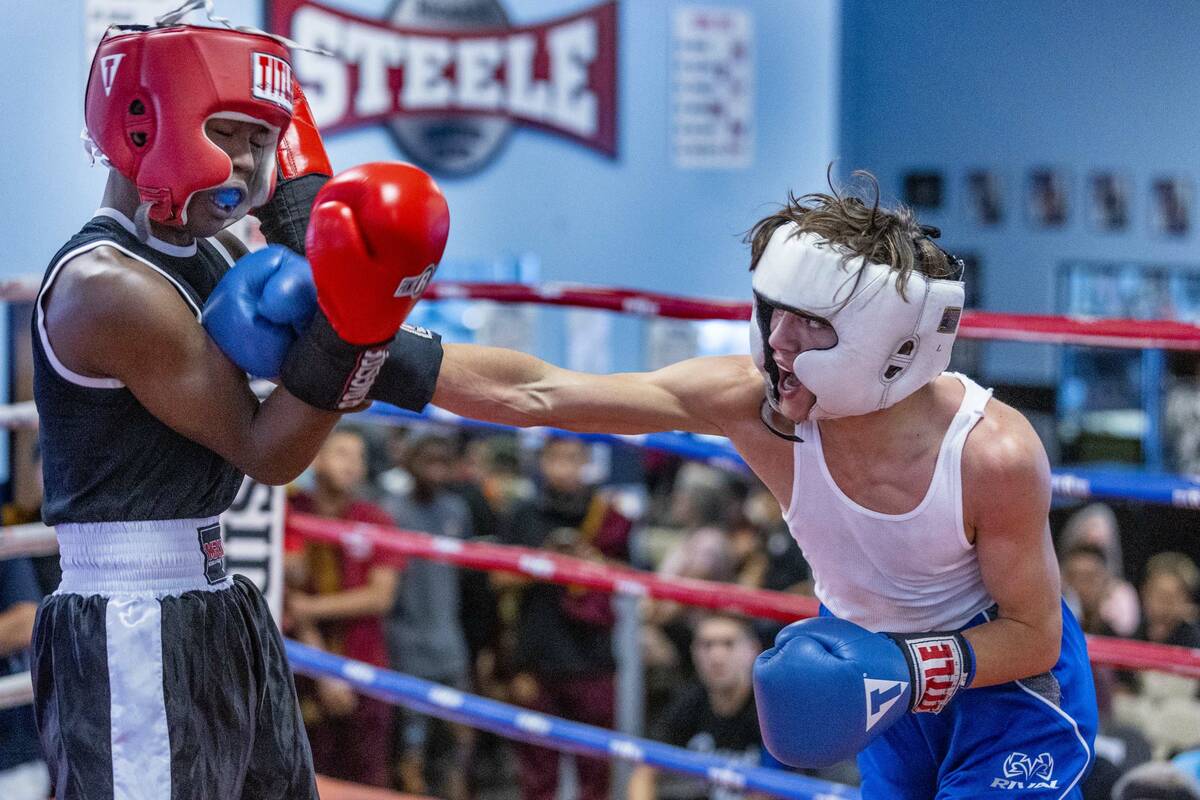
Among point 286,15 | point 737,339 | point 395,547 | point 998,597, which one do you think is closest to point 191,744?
point 998,597

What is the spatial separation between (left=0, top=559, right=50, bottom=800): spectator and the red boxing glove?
5.70 feet

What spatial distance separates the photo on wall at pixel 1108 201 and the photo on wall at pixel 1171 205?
179 millimetres

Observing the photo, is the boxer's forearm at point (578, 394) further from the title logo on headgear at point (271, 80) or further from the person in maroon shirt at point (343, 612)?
Answer: the person in maroon shirt at point (343, 612)

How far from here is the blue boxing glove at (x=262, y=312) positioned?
1.66 meters

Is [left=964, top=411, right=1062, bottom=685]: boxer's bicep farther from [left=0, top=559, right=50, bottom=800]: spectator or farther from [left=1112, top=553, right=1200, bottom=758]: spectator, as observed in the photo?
[left=0, top=559, right=50, bottom=800]: spectator

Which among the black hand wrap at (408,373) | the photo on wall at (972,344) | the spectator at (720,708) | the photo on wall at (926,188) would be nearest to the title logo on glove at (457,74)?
the photo on wall at (972,344)

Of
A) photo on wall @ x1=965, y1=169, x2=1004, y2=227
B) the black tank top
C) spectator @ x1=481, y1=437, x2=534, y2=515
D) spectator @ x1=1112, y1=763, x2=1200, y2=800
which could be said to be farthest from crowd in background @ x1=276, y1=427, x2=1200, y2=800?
photo on wall @ x1=965, y1=169, x2=1004, y2=227

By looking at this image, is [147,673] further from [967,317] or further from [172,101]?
[967,317]

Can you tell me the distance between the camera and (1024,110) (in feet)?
33.9

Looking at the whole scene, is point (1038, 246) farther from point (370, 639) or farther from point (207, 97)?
point (207, 97)

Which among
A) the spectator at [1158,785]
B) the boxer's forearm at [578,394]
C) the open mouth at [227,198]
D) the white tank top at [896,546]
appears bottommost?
the spectator at [1158,785]

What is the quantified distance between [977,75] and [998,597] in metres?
9.11

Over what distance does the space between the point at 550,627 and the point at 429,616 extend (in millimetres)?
391

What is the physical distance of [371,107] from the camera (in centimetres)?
634
